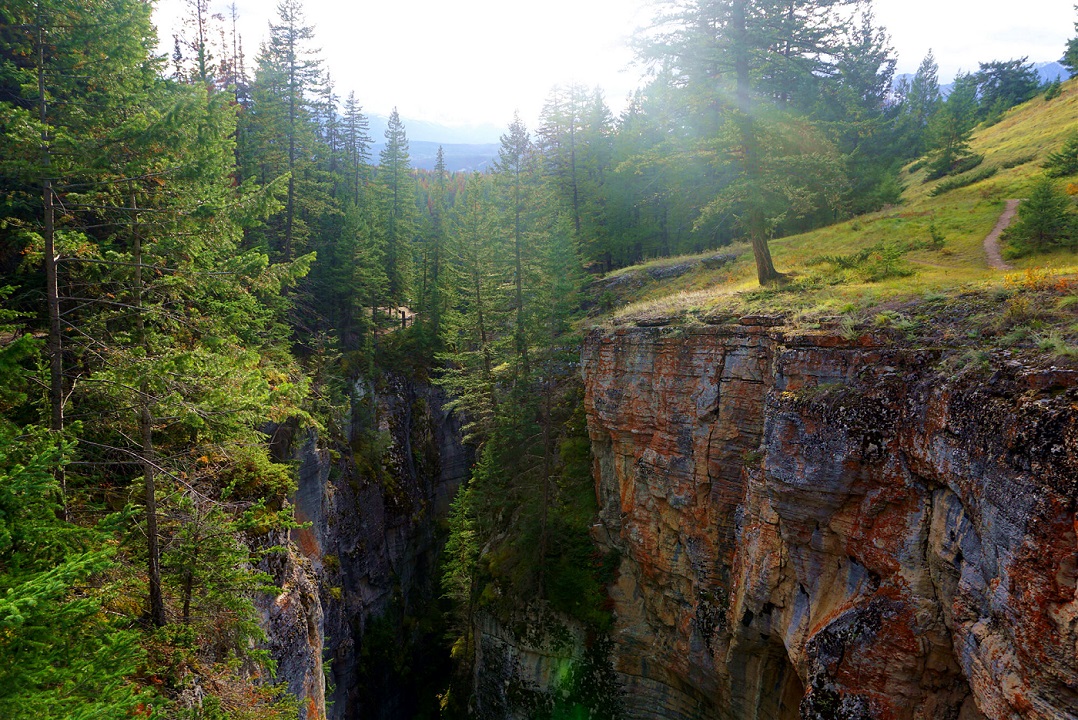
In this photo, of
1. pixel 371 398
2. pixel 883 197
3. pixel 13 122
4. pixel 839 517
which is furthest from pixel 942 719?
pixel 371 398

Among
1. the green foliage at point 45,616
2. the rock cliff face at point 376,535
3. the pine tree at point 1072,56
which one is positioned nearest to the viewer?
the green foliage at point 45,616

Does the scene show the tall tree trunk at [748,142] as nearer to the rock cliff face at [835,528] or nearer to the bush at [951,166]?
the rock cliff face at [835,528]

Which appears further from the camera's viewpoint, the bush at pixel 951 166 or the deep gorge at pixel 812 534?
the bush at pixel 951 166

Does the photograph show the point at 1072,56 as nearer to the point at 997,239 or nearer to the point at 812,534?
the point at 997,239

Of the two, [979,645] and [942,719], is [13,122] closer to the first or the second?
[979,645]

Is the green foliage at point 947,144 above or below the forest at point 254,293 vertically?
above

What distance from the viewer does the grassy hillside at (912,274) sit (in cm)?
861

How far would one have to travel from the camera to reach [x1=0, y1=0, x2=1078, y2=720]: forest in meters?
6.98

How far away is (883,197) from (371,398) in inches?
1032

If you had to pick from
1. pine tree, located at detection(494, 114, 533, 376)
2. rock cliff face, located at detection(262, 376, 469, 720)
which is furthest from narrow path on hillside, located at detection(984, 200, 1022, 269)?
rock cliff face, located at detection(262, 376, 469, 720)

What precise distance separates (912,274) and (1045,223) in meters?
3.26

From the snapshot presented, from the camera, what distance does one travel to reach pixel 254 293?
17.9m

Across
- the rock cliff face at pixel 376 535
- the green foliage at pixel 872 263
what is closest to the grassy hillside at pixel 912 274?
the green foliage at pixel 872 263

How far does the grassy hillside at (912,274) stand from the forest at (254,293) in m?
1.81
